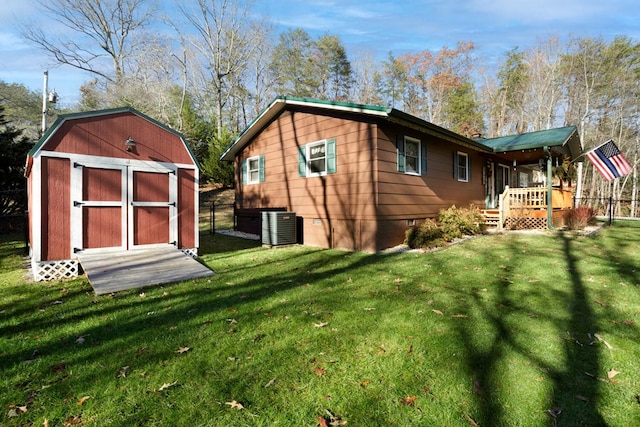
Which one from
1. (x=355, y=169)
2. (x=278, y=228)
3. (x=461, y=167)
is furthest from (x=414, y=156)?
(x=278, y=228)

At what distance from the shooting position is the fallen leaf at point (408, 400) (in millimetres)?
2145

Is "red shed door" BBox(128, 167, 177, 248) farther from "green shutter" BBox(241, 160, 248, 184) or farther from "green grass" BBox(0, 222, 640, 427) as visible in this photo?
"green shutter" BBox(241, 160, 248, 184)

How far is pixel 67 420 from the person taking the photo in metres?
2.03

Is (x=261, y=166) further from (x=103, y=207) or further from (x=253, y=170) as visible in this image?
(x=103, y=207)

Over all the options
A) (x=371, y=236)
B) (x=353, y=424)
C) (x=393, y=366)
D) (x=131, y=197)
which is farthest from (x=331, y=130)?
(x=353, y=424)

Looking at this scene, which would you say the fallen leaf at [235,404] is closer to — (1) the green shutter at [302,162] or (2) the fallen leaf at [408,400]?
(2) the fallen leaf at [408,400]

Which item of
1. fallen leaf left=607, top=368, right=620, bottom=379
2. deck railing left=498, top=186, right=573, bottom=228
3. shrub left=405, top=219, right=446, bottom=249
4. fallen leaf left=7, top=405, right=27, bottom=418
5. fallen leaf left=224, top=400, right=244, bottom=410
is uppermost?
deck railing left=498, top=186, right=573, bottom=228

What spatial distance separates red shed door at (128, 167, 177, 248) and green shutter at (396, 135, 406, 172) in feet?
18.9

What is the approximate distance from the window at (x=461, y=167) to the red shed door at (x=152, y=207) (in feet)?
29.9

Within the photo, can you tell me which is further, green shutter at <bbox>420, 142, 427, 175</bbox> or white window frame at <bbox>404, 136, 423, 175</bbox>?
green shutter at <bbox>420, 142, 427, 175</bbox>

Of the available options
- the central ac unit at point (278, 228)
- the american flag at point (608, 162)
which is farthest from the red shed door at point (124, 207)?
the american flag at point (608, 162)

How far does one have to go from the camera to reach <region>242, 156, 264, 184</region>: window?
11.8 m

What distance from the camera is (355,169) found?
27.2 ft

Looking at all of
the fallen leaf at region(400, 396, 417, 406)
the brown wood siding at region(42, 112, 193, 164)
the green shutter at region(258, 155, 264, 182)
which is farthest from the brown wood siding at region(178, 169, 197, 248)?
the fallen leaf at region(400, 396, 417, 406)
